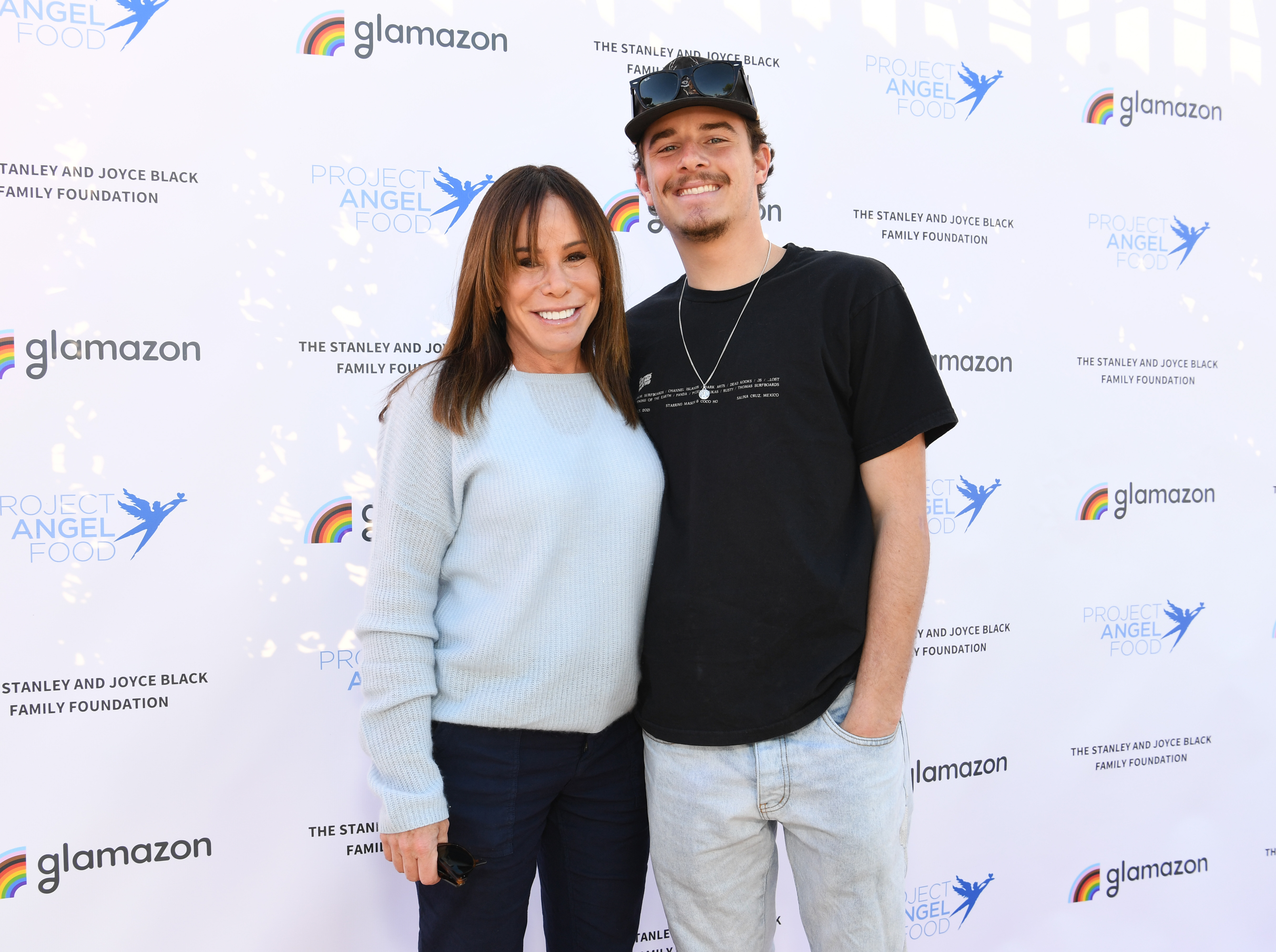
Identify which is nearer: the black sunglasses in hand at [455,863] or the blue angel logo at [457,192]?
the black sunglasses in hand at [455,863]

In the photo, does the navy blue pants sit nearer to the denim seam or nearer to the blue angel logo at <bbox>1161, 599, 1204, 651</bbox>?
the denim seam

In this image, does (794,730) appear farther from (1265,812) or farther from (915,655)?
(1265,812)

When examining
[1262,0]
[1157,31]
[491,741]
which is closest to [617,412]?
[491,741]

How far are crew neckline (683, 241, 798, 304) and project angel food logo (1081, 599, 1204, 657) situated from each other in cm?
160

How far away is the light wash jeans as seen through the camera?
4.02 feet

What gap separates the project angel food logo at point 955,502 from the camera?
7.19 ft

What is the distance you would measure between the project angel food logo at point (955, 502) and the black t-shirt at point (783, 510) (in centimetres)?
101

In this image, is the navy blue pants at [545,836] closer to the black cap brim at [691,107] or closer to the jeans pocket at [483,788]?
the jeans pocket at [483,788]

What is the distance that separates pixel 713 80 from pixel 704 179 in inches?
7.0

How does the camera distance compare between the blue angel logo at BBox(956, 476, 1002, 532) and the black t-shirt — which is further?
the blue angel logo at BBox(956, 476, 1002, 532)

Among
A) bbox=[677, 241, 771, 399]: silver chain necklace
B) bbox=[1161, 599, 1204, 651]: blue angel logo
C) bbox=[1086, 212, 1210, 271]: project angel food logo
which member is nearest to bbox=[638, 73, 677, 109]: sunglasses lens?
bbox=[677, 241, 771, 399]: silver chain necklace

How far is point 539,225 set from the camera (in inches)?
49.6

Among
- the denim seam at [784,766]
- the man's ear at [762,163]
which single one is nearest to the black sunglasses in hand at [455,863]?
the denim seam at [784,766]

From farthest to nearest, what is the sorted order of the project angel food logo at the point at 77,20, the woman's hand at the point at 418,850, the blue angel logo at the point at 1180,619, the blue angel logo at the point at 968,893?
the blue angel logo at the point at 1180,619 → the blue angel logo at the point at 968,893 → the project angel food logo at the point at 77,20 → the woman's hand at the point at 418,850
